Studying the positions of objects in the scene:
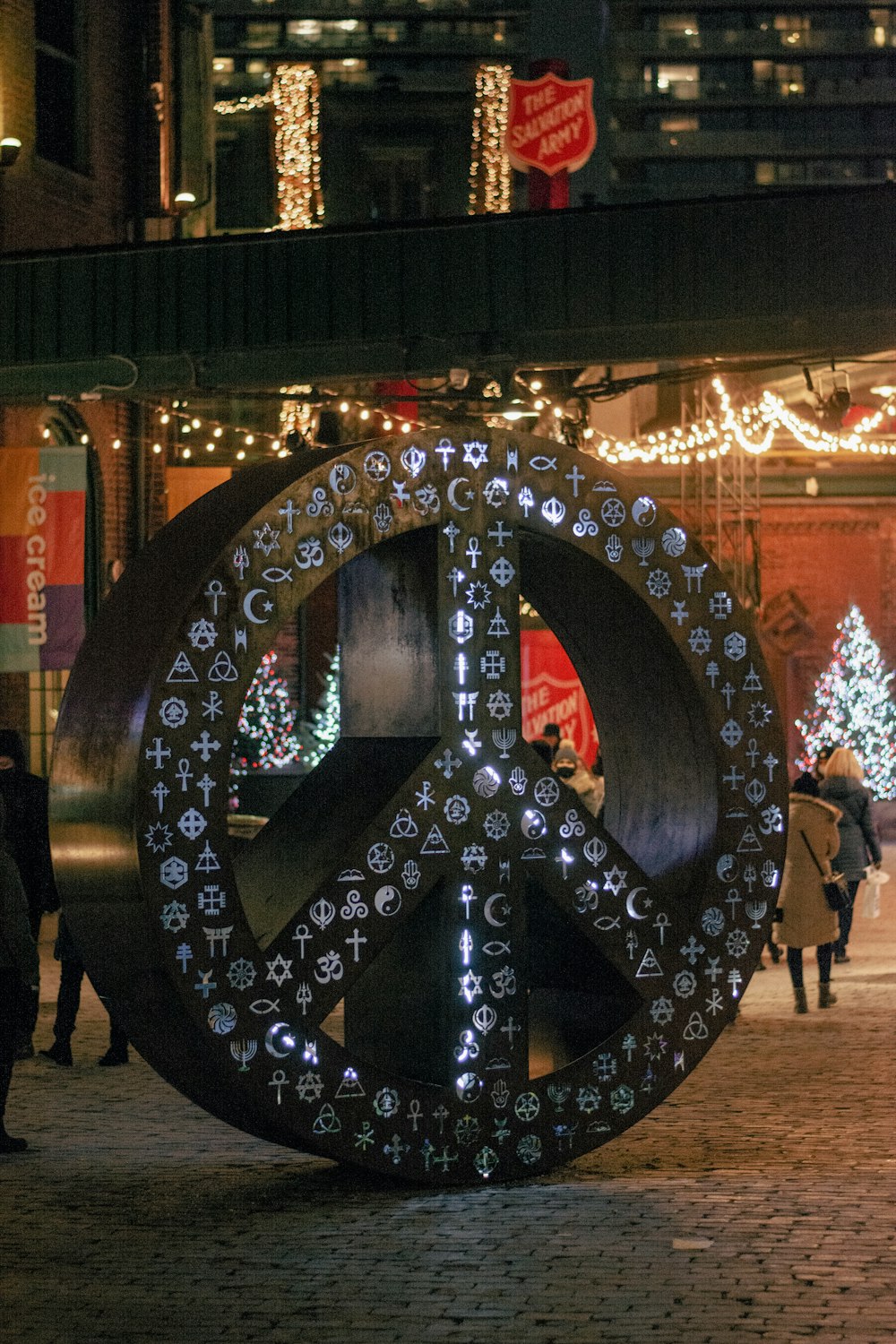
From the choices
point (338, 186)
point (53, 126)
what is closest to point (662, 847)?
point (53, 126)

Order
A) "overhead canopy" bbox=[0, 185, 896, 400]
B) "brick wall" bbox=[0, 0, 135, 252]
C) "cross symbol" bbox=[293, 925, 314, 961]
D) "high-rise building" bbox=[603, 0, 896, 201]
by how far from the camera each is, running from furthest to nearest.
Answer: "high-rise building" bbox=[603, 0, 896, 201] < "brick wall" bbox=[0, 0, 135, 252] < "overhead canopy" bbox=[0, 185, 896, 400] < "cross symbol" bbox=[293, 925, 314, 961]

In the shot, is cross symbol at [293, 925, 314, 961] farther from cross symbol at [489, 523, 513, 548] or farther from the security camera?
the security camera

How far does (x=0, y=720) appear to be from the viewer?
56.0 feet

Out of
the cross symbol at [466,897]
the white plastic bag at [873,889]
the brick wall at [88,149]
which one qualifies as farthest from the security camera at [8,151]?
the cross symbol at [466,897]

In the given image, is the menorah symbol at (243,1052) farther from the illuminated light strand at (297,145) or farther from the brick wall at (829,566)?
the brick wall at (829,566)

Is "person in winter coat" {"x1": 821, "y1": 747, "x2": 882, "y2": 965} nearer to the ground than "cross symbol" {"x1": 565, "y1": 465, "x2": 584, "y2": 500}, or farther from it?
nearer to the ground

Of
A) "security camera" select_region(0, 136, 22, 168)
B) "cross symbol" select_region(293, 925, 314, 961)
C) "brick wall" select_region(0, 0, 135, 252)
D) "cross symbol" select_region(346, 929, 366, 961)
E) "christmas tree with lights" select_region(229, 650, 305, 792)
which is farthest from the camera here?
"christmas tree with lights" select_region(229, 650, 305, 792)

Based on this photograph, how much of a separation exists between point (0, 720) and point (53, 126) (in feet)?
19.7

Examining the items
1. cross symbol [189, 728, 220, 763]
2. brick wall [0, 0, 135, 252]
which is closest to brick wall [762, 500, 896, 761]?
brick wall [0, 0, 135, 252]

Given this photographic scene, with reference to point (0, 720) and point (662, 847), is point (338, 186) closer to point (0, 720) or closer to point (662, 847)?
point (0, 720)

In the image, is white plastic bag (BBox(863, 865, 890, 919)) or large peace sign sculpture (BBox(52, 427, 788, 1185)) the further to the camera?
white plastic bag (BBox(863, 865, 890, 919))

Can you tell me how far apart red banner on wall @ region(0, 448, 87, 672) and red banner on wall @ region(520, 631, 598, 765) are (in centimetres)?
638

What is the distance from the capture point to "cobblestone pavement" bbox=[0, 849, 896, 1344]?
5812 millimetres

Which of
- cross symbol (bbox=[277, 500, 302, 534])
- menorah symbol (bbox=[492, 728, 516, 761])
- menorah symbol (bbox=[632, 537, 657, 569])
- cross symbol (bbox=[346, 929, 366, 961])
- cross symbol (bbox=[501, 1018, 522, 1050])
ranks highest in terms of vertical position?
cross symbol (bbox=[277, 500, 302, 534])
